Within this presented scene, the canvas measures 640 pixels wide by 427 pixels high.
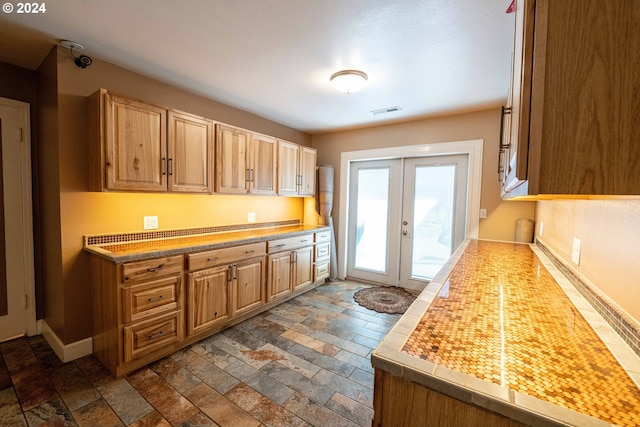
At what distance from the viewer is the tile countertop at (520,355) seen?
615 mm

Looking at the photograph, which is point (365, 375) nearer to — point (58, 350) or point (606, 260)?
point (606, 260)

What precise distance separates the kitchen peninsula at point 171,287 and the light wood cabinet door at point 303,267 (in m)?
0.26

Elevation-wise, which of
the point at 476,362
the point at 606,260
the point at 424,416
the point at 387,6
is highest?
the point at 387,6

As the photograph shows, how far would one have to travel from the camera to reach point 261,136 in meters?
3.27

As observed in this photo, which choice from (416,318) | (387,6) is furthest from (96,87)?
(416,318)

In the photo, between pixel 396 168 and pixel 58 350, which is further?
pixel 396 168

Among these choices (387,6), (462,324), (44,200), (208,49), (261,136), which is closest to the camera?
(462,324)

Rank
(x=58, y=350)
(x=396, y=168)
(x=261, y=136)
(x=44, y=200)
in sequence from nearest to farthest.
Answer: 1. (x=58, y=350)
2. (x=44, y=200)
3. (x=261, y=136)
4. (x=396, y=168)

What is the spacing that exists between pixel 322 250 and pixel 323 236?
21 centimetres

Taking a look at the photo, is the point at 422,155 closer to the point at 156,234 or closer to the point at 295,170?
the point at 295,170

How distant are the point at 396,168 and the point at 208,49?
2.84 m

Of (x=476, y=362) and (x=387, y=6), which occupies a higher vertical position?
(x=387, y=6)

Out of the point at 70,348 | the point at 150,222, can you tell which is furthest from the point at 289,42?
the point at 70,348

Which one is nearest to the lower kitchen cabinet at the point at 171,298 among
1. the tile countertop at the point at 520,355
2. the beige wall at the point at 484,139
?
the tile countertop at the point at 520,355
